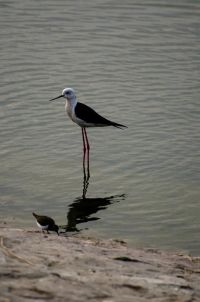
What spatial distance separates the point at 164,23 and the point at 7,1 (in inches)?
192

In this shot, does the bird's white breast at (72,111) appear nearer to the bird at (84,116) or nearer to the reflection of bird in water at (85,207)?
the bird at (84,116)

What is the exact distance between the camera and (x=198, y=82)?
1597 cm

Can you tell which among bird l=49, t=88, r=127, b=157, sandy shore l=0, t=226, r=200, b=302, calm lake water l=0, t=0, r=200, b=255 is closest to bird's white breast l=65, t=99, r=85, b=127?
bird l=49, t=88, r=127, b=157

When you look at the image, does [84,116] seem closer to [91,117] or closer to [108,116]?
[91,117]

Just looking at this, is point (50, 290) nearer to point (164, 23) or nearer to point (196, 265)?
point (196, 265)

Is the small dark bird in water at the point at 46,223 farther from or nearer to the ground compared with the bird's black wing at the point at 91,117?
nearer to the ground

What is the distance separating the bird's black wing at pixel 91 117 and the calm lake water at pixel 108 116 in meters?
0.41

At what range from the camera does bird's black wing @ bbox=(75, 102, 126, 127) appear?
13195mm

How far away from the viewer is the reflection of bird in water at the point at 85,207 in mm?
10555

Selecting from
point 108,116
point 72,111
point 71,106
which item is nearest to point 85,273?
point 72,111

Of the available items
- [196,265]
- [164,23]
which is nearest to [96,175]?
[196,265]

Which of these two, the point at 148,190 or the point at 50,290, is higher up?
the point at 50,290

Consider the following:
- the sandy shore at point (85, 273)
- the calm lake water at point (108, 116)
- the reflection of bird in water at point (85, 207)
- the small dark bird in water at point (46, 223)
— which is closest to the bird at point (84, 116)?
the calm lake water at point (108, 116)

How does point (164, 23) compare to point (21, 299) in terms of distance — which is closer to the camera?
point (21, 299)
